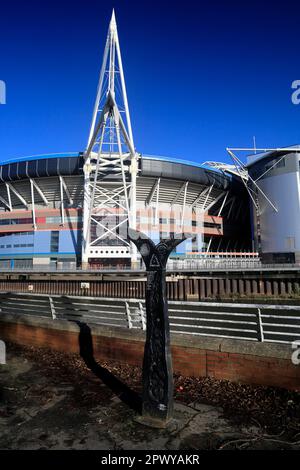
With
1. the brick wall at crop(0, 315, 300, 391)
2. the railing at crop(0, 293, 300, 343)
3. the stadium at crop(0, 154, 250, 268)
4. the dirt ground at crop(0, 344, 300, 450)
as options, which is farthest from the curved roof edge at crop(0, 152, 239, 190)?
the dirt ground at crop(0, 344, 300, 450)

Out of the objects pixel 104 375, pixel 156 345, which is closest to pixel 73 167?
pixel 104 375

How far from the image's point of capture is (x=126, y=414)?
16.1ft

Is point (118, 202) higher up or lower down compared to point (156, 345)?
higher up

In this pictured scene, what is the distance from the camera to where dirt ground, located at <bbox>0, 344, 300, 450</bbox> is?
4.06 m

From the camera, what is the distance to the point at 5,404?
17.9 feet

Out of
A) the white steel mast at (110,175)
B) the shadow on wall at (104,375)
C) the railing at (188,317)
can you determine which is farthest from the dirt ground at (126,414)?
the white steel mast at (110,175)

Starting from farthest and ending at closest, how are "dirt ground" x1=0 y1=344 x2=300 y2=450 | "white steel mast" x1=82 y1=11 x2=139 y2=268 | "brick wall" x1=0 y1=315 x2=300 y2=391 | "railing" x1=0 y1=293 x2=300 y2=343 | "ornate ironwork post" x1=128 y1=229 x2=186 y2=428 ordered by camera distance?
"white steel mast" x1=82 y1=11 x2=139 y2=268 → "railing" x1=0 y1=293 x2=300 y2=343 → "brick wall" x1=0 y1=315 x2=300 y2=391 → "ornate ironwork post" x1=128 y1=229 x2=186 y2=428 → "dirt ground" x1=0 y1=344 x2=300 y2=450

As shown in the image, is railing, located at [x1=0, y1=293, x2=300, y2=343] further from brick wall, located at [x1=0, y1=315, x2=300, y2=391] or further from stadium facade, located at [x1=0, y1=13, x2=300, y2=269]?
stadium facade, located at [x1=0, y1=13, x2=300, y2=269]

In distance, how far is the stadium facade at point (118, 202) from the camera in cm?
4772

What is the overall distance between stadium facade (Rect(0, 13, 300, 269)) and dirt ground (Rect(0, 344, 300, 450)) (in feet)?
129

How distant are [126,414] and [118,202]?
50.7m

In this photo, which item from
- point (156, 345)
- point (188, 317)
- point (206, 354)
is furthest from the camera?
point (188, 317)

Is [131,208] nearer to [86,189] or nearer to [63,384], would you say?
[86,189]

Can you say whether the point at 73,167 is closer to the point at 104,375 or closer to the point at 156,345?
the point at 104,375
